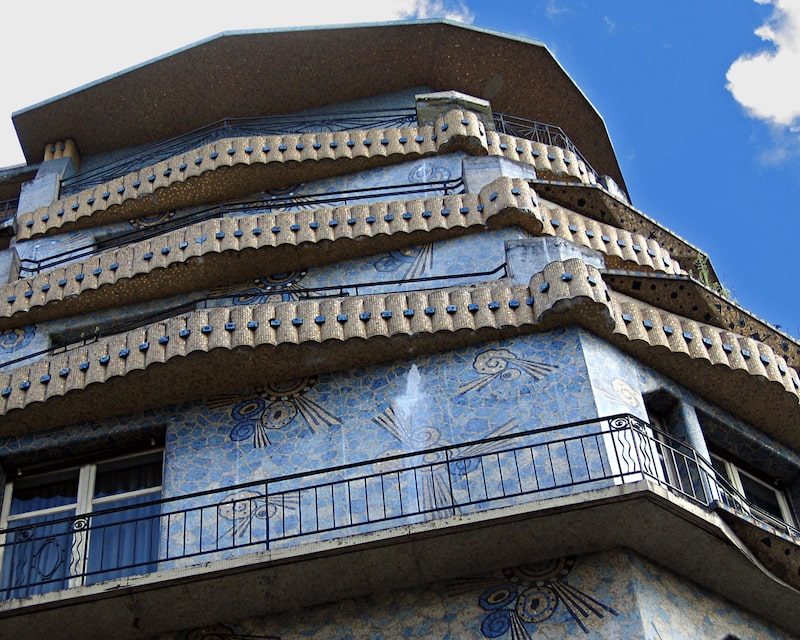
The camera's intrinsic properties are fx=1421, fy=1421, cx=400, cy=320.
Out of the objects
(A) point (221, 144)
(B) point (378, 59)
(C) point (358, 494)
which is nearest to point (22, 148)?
(A) point (221, 144)

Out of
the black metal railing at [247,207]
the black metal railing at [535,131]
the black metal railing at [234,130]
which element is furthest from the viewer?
the black metal railing at [535,131]

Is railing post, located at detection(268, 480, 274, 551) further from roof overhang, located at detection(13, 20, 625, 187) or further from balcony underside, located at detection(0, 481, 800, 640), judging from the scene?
roof overhang, located at detection(13, 20, 625, 187)

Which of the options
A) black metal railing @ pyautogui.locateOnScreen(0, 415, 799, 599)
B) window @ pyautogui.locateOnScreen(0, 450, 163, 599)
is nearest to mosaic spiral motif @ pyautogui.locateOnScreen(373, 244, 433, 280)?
black metal railing @ pyautogui.locateOnScreen(0, 415, 799, 599)

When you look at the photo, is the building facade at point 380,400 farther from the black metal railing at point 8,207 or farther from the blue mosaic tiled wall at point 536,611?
the black metal railing at point 8,207

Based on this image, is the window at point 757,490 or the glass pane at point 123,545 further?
the window at point 757,490

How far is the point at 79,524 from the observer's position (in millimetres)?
13398

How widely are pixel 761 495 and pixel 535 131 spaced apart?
6553mm

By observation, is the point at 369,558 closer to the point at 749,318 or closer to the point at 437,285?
the point at 437,285

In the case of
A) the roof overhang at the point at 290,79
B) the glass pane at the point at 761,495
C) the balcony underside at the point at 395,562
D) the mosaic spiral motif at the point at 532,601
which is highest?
the roof overhang at the point at 290,79

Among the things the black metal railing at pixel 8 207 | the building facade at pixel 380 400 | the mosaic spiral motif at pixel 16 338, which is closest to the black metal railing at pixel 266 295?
the building facade at pixel 380 400

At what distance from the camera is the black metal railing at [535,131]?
757 inches

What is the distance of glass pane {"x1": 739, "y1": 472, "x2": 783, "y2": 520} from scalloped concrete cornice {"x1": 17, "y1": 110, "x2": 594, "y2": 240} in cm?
438

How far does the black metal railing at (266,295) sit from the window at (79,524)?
164 cm

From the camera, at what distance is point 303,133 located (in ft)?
60.7
